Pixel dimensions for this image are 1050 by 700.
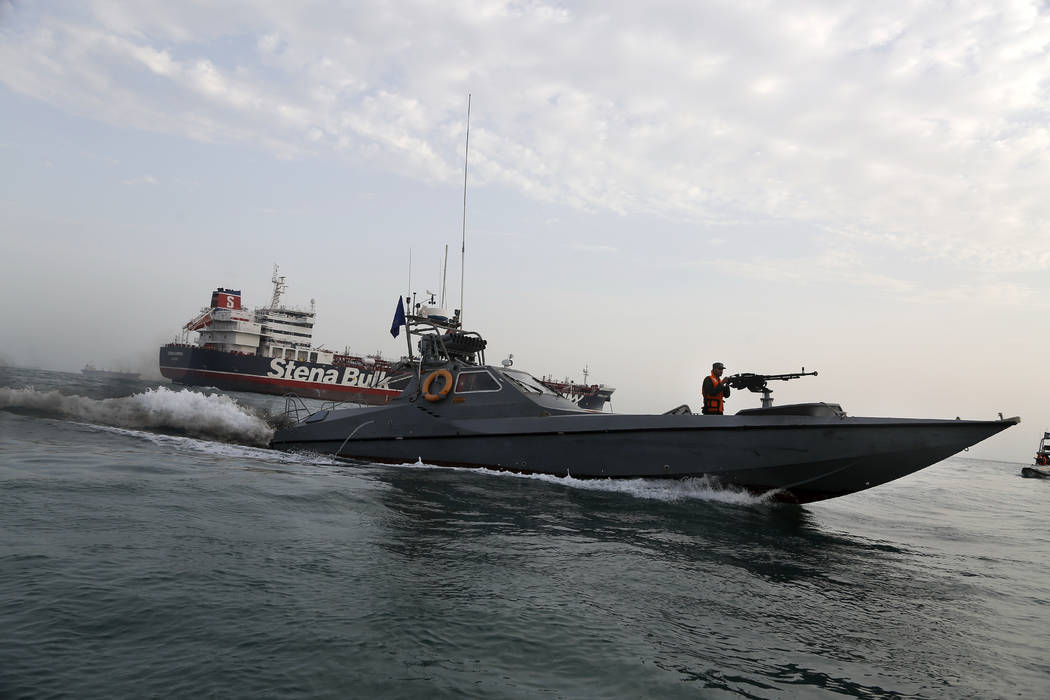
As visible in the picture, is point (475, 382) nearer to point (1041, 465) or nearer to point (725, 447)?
point (725, 447)

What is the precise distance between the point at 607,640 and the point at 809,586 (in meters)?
2.65

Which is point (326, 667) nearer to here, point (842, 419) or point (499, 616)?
point (499, 616)

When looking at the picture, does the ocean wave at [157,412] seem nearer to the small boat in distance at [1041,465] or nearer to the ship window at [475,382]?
the ship window at [475,382]

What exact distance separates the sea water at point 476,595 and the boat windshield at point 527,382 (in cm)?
312

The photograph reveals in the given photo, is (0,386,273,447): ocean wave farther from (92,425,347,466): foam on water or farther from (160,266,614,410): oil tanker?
(160,266,614,410): oil tanker

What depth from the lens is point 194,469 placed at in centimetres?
934

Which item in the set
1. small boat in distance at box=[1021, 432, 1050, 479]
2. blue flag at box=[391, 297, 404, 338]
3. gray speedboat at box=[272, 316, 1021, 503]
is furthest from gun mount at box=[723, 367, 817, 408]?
small boat in distance at box=[1021, 432, 1050, 479]

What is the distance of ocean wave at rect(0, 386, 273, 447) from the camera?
1609 cm

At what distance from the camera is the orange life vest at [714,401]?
10.1m

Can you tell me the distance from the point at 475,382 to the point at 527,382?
1142mm

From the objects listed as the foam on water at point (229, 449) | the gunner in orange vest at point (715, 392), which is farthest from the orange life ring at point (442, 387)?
the gunner in orange vest at point (715, 392)

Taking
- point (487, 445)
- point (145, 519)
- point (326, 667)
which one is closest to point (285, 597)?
point (326, 667)

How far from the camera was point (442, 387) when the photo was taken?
39.9 feet

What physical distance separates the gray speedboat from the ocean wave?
442cm
